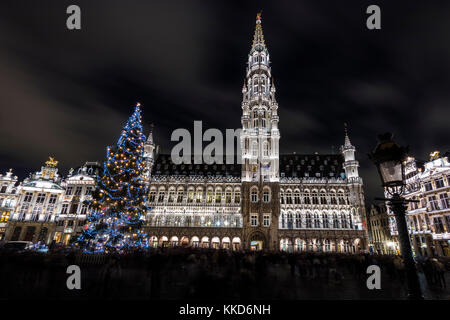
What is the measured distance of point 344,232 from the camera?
39.9m

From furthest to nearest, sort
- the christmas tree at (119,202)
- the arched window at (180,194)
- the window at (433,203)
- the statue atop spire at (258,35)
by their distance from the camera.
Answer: the statue atop spire at (258,35), the arched window at (180,194), the window at (433,203), the christmas tree at (119,202)

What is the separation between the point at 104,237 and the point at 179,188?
1099 inches

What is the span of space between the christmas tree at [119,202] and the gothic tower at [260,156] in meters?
23.7

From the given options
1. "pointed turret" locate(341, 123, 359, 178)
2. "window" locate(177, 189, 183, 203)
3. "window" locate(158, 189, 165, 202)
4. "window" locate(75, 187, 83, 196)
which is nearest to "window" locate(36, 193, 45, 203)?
"window" locate(75, 187, 83, 196)

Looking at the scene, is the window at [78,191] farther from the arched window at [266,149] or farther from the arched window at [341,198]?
the arched window at [341,198]

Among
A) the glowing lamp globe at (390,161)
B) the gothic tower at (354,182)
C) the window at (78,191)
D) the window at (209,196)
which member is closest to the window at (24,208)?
the window at (78,191)

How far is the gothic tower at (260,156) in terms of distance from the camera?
128 ft

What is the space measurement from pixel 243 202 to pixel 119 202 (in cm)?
2635

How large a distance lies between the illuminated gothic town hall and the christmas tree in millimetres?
22663

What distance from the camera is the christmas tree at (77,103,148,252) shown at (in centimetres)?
1770
